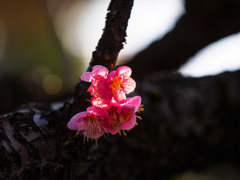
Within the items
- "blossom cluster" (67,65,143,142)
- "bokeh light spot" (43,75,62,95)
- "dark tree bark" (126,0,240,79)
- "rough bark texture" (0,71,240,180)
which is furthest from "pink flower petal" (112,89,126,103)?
"bokeh light spot" (43,75,62,95)

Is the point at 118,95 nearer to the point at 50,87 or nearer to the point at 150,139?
the point at 150,139

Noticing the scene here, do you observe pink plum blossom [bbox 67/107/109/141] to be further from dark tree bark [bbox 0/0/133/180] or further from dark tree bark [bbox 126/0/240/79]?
dark tree bark [bbox 126/0/240/79]

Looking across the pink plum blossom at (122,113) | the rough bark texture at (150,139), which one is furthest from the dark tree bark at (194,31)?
the pink plum blossom at (122,113)

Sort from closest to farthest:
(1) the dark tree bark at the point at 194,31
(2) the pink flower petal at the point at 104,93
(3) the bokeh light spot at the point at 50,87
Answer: (2) the pink flower petal at the point at 104,93 < (1) the dark tree bark at the point at 194,31 < (3) the bokeh light spot at the point at 50,87

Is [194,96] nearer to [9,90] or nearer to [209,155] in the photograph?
[209,155]

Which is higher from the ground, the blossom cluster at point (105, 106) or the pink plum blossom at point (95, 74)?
the pink plum blossom at point (95, 74)

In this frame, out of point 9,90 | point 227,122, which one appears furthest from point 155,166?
point 9,90

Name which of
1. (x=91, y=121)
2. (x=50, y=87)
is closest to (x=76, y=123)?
(x=91, y=121)

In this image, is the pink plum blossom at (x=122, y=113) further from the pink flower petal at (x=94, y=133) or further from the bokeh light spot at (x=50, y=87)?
the bokeh light spot at (x=50, y=87)
